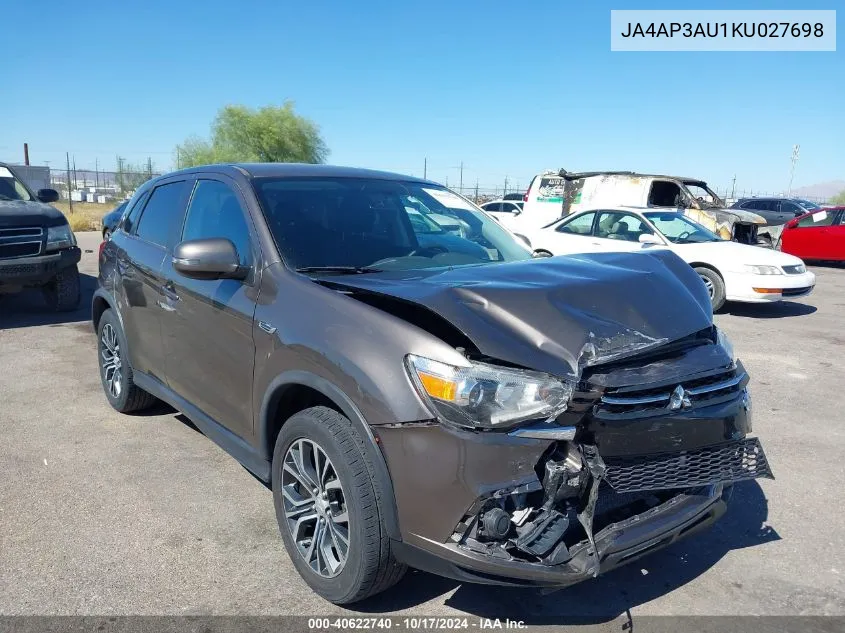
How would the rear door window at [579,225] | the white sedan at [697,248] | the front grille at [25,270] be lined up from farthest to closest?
the rear door window at [579,225] < the white sedan at [697,248] < the front grille at [25,270]

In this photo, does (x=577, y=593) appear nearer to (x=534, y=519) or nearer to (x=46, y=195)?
(x=534, y=519)

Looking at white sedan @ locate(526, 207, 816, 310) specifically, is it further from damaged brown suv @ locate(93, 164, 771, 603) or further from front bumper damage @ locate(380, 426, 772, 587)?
front bumper damage @ locate(380, 426, 772, 587)

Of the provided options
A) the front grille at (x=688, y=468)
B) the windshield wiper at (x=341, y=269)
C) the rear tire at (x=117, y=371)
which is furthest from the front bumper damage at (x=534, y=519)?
the rear tire at (x=117, y=371)

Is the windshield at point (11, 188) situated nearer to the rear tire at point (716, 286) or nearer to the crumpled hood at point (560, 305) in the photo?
the crumpled hood at point (560, 305)

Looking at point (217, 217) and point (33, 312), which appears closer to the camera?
point (217, 217)

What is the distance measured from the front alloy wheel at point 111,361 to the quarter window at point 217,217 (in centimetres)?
138

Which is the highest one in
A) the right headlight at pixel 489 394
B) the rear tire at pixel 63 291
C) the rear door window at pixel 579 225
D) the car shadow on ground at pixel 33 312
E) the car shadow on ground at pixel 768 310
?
the rear door window at pixel 579 225

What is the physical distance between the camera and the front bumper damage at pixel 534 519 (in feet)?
7.22

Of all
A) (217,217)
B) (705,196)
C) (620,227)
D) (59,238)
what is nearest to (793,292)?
(620,227)

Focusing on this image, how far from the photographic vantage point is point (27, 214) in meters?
7.73

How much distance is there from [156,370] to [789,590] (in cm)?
362

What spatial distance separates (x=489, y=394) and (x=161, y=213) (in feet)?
9.87

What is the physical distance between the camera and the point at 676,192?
14562 millimetres

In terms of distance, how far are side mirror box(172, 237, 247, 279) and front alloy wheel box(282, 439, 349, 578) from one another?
0.92m
